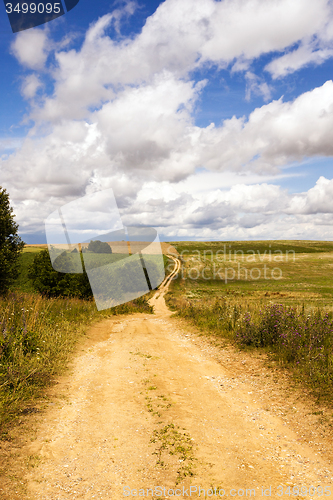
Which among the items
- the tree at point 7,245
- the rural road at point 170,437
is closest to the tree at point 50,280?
the tree at point 7,245

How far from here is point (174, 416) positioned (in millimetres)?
5230

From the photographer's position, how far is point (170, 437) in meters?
4.57

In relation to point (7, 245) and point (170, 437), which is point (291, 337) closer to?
point (170, 437)

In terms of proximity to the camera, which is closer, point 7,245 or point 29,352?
point 29,352

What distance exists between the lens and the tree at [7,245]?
672 inches

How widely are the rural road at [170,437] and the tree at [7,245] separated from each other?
11807 millimetres

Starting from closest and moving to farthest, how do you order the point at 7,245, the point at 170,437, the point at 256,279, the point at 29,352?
the point at 170,437 < the point at 29,352 < the point at 7,245 < the point at 256,279

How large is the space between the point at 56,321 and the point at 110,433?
24.9 feet

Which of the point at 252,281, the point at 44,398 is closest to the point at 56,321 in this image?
the point at 44,398

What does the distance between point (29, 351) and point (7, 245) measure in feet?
40.2

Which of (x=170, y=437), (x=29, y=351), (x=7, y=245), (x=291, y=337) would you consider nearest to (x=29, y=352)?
(x=29, y=351)

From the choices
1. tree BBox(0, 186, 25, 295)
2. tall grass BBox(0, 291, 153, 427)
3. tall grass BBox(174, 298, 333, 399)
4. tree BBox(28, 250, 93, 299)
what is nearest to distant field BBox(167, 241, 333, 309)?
tree BBox(28, 250, 93, 299)

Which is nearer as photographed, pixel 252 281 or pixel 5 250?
pixel 5 250

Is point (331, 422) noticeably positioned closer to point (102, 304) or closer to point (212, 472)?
point (212, 472)
